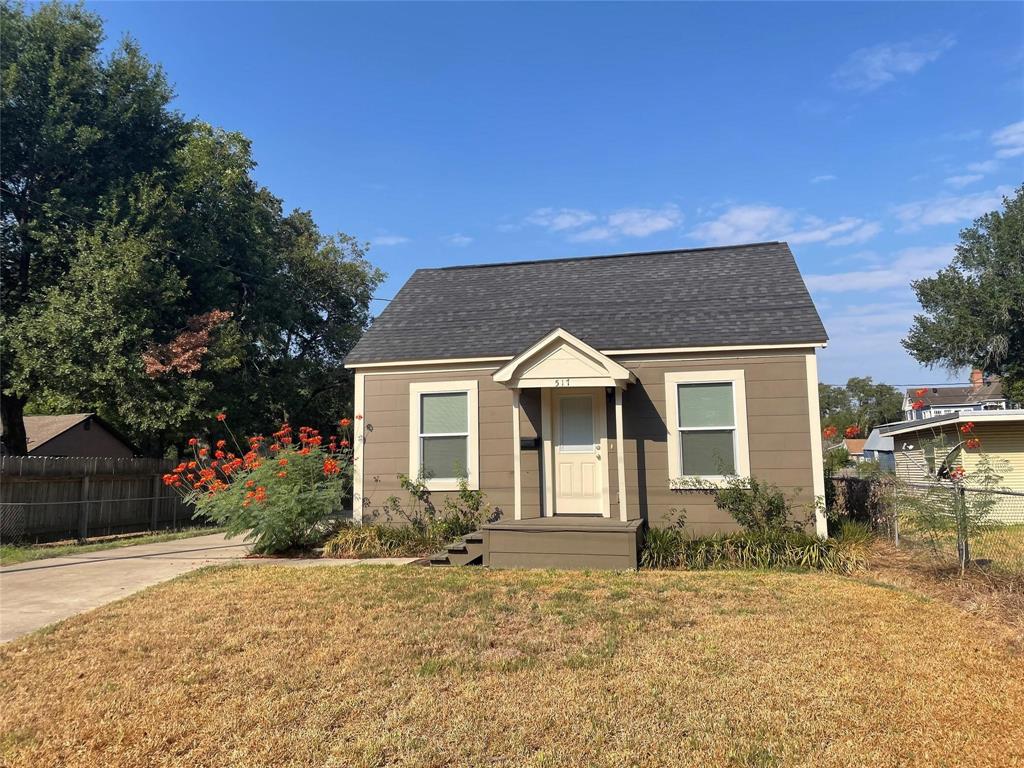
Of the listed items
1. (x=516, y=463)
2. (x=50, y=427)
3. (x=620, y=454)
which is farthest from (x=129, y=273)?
(x=620, y=454)

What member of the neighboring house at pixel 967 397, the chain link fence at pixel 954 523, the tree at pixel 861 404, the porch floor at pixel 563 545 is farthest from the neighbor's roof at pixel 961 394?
the porch floor at pixel 563 545

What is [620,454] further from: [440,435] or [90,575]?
[90,575]

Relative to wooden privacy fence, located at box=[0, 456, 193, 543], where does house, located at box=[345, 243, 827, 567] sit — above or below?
above

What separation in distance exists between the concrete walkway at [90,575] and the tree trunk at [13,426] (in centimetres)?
754

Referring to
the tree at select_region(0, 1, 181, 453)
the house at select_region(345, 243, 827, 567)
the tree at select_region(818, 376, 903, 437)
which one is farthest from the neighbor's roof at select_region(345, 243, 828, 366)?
the tree at select_region(818, 376, 903, 437)

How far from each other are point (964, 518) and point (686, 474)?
11.6ft

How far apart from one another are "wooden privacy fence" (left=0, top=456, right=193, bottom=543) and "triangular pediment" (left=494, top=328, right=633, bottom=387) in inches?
387

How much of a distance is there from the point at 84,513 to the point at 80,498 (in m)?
0.42

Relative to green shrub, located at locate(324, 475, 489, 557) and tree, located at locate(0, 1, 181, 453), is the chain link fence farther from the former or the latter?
tree, located at locate(0, 1, 181, 453)

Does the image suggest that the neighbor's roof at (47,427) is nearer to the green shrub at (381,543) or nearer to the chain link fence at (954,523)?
the green shrub at (381,543)

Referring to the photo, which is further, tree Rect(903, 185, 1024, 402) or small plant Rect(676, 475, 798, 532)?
tree Rect(903, 185, 1024, 402)

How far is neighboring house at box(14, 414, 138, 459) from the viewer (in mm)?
18578

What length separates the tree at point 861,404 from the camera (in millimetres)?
64938

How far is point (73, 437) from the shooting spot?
19359 mm
